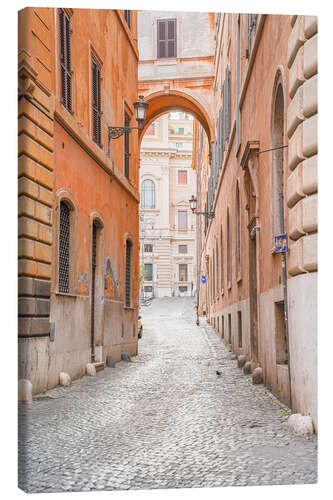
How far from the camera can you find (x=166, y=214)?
907 cm

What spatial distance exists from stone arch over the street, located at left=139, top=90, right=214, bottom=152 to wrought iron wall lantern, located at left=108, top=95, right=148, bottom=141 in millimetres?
61

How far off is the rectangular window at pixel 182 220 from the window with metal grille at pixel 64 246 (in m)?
2.97

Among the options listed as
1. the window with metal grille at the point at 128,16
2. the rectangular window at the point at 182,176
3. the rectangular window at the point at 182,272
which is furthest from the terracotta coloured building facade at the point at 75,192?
the rectangular window at the point at 182,176

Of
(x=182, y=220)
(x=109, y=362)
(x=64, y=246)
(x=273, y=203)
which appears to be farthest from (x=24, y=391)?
(x=182, y=220)

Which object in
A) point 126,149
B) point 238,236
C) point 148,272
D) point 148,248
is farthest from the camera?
point 238,236

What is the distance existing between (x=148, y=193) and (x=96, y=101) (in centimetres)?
152

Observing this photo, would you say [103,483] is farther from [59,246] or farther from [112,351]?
[112,351]

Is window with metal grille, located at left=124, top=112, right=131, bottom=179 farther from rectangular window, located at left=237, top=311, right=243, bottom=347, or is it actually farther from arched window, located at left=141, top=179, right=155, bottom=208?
rectangular window, located at left=237, top=311, right=243, bottom=347

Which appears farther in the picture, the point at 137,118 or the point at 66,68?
the point at 137,118

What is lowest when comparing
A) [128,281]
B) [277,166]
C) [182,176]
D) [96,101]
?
[128,281]

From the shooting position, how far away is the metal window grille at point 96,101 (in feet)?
24.7

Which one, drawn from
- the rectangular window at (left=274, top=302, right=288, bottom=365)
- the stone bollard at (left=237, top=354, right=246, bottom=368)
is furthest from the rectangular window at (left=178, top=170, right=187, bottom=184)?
the rectangular window at (left=274, top=302, right=288, bottom=365)

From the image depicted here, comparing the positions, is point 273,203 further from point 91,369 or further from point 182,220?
point 91,369

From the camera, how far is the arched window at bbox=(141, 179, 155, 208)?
8370 millimetres
